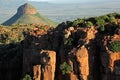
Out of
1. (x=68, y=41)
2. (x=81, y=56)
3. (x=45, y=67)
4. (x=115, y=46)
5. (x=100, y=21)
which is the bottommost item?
(x=45, y=67)

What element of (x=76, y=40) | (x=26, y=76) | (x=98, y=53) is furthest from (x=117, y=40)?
(x=26, y=76)

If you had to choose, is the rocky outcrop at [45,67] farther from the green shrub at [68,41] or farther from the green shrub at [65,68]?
the green shrub at [68,41]

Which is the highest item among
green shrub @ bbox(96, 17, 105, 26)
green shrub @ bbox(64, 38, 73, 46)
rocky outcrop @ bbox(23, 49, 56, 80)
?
green shrub @ bbox(96, 17, 105, 26)

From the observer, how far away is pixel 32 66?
7406 centimetres

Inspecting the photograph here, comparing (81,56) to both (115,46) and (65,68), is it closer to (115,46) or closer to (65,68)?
(65,68)

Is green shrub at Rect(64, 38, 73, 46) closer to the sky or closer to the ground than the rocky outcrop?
closer to the sky

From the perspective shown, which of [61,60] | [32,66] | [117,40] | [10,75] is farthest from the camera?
[10,75]

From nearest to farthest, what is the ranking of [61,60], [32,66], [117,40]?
1. [117,40]
2. [61,60]
3. [32,66]

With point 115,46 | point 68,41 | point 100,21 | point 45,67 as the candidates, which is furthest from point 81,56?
point 100,21

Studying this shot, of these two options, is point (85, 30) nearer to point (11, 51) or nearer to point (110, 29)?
point (110, 29)

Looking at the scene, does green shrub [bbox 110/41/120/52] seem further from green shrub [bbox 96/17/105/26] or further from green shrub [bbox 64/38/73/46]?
green shrub [bbox 96/17/105/26]

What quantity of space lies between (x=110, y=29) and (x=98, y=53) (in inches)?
244

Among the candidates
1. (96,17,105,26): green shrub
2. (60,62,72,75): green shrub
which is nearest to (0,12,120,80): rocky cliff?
(60,62,72,75): green shrub

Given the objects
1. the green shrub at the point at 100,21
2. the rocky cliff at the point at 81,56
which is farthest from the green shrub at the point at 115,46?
the green shrub at the point at 100,21
